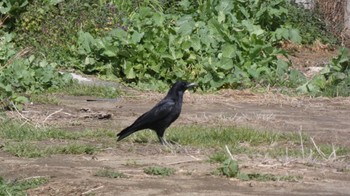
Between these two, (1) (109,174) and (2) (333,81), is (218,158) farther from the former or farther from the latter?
(2) (333,81)

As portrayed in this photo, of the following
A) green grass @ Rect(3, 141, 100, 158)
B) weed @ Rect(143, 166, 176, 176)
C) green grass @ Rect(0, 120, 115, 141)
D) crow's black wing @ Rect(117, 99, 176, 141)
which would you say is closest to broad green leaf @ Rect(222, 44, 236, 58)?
green grass @ Rect(0, 120, 115, 141)

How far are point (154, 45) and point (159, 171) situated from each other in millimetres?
7570

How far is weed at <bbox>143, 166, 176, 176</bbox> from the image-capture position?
8.89m

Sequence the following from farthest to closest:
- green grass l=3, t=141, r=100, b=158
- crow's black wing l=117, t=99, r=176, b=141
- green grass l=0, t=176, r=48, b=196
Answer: crow's black wing l=117, t=99, r=176, b=141, green grass l=3, t=141, r=100, b=158, green grass l=0, t=176, r=48, b=196

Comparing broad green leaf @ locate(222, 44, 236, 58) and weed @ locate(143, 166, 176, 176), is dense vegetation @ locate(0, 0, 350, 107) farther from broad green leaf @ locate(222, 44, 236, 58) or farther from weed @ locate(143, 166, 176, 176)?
weed @ locate(143, 166, 176, 176)

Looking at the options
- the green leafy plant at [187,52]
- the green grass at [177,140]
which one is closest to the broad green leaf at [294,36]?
the green leafy plant at [187,52]

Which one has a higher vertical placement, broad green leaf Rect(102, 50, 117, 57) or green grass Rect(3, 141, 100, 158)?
green grass Rect(3, 141, 100, 158)

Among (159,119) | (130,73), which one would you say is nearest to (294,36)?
(130,73)

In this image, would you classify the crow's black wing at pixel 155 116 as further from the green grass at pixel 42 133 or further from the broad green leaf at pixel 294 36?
the broad green leaf at pixel 294 36

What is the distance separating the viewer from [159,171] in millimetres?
8914

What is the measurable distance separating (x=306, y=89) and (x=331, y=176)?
6.73 metres

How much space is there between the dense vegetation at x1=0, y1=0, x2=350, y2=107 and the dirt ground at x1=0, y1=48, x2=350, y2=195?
99 cm

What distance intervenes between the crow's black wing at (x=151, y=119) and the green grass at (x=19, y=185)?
182 cm

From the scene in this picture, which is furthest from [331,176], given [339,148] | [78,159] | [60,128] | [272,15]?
[272,15]
